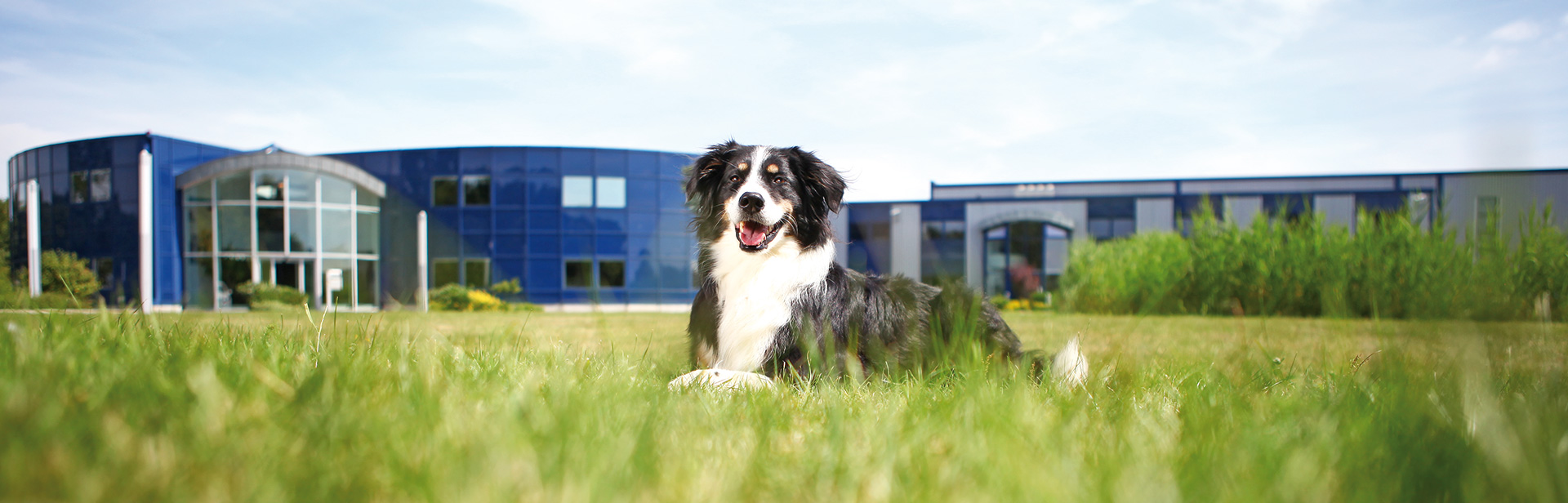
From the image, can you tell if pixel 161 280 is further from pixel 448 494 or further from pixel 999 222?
pixel 999 222

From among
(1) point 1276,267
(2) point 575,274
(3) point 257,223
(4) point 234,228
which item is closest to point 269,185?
(3) point 257,223

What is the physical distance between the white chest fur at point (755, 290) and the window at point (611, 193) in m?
24.7

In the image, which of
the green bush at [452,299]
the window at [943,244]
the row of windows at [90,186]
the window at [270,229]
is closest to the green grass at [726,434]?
the green bush at [452,299]

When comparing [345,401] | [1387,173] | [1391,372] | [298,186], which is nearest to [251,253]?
[298,186]

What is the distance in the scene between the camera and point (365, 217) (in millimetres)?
25469

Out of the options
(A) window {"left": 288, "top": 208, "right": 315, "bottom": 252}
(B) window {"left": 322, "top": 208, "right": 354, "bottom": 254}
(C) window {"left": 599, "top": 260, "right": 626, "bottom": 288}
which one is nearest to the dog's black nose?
(C) window {"left": 599, "top": 260, "right": 626, "bottom": 288}

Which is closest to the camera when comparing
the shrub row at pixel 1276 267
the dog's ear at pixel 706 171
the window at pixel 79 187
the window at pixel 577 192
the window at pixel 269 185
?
the dog's ear at pixel 706 171

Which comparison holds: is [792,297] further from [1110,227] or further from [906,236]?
[1110,227]

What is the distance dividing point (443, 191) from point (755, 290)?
26923mm

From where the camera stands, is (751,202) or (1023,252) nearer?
(751,202)

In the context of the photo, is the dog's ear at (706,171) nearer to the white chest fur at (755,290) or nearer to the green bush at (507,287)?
the white chest fur at (755,290)

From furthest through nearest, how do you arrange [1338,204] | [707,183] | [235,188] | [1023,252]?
[1023,252] < [1338,204] < [235,188] < [707,183]

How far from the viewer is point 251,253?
22875mm

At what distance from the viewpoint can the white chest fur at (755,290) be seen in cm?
338
